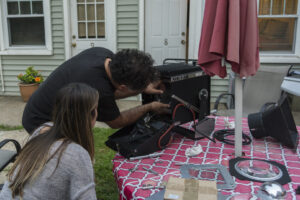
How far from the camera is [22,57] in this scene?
6328 mm

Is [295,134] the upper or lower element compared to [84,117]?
lower

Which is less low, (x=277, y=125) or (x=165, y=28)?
(x=165, y=28)

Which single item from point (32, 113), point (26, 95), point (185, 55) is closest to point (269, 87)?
point (185, 55)

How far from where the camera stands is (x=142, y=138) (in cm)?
177

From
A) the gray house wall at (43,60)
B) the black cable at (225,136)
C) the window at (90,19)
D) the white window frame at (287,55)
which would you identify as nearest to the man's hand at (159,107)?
the black cable at (225,136)

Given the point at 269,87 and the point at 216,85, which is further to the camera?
the point at 216,85

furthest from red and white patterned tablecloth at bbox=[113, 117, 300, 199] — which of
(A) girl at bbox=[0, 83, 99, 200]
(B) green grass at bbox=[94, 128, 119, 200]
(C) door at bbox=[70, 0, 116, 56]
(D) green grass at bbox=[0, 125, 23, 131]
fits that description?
(C) door at bbox=[70, 0, 116, 56]

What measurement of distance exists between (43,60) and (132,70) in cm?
503

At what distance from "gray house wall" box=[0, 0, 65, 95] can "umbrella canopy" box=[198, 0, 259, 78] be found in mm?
4926

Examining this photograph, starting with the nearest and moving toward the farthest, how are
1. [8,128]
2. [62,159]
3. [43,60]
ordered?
[62,159]
[8,128]
[43,60]

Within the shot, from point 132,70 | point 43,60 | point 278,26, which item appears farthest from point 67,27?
point 132,70

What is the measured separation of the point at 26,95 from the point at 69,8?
1.90m

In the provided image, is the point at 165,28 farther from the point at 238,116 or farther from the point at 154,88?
the point at 238,116

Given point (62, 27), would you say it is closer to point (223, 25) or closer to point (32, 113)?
point (32, 113)
